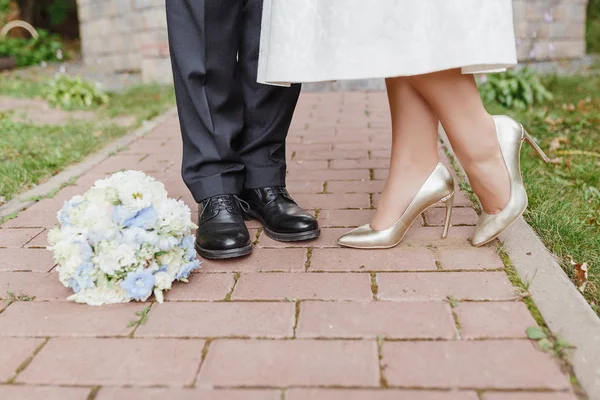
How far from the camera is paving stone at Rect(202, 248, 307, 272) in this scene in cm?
173

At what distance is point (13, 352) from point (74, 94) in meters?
3.83

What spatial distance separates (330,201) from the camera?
91.3 inches

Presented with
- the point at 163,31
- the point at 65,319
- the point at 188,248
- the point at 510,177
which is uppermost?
the point at 163,31

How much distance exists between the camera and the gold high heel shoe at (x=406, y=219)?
5.96 feet

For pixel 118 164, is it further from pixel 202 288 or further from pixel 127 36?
pixel 127 36

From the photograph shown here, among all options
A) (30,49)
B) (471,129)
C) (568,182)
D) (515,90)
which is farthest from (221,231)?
(30,49)

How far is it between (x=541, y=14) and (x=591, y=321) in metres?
6.18

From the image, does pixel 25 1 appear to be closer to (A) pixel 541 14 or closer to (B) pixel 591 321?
(A) pixel 541 14

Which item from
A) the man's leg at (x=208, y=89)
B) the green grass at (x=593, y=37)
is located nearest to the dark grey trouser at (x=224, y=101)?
the man's leg at (x=208, y=89)

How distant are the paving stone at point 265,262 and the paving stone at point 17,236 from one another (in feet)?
2.10

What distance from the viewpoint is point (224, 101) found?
194 centimetres

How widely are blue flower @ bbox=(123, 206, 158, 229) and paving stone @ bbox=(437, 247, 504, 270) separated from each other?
0.79m

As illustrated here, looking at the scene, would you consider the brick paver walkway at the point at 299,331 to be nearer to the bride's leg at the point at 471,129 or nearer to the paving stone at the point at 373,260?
the paving stone at the point at 373,260

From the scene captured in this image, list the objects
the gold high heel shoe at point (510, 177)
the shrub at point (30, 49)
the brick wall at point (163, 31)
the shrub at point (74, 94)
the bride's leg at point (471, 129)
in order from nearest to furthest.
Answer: the bride's leg at point (471, 129) < the gold high heel shoe at point (510, 177) < the shrub at point (74, 94) < the brick wall at point (163, 31) < the shrub at point (30, 49)
